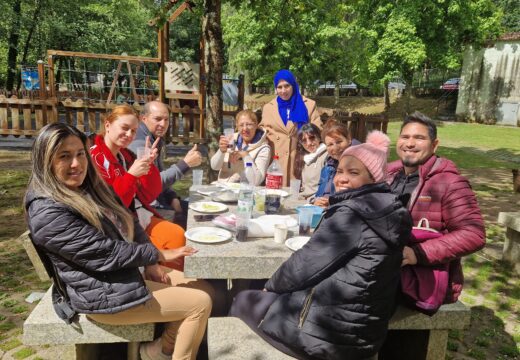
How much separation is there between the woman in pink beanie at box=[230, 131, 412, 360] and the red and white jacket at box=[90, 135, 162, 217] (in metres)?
1.59

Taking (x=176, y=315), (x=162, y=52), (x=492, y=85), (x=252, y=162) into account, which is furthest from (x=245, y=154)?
(x=492, y=85)

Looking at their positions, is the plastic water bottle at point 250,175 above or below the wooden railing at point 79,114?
below

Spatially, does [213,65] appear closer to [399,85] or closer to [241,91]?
[241,91]

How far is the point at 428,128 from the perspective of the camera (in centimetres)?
300

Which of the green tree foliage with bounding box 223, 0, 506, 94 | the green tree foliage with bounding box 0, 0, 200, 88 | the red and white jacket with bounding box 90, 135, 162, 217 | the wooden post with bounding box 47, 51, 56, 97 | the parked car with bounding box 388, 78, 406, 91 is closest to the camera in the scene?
the red and white jacket with bounding box 90, 135, 162, 217

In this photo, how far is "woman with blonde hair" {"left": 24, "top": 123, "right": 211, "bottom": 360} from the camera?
7.26ft

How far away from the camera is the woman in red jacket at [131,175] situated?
3316 mm

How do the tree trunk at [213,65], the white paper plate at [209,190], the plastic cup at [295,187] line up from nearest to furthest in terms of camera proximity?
1. the white paper plate at [209,190]
2. the plastic cup at [295,187]
3. the tree trunk at [213,65]

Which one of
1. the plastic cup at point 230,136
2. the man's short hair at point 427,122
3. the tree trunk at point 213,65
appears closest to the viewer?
the man's short hair at point 427,122

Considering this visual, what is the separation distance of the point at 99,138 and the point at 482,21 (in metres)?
27.6

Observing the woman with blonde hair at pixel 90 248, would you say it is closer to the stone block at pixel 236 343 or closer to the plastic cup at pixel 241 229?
the stone block at pixel 236 343

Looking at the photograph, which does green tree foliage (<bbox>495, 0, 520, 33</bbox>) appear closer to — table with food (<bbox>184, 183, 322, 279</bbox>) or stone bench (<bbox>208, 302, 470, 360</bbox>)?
table with food (<bbox>184, 183, 322, 279</bbox>)

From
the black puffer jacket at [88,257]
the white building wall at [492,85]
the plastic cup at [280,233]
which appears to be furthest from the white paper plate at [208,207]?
the white building wall at [492,85]

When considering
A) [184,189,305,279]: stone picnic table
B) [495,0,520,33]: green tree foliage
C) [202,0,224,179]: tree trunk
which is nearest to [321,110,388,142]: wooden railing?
[202,0,224,179]: tree trunk
